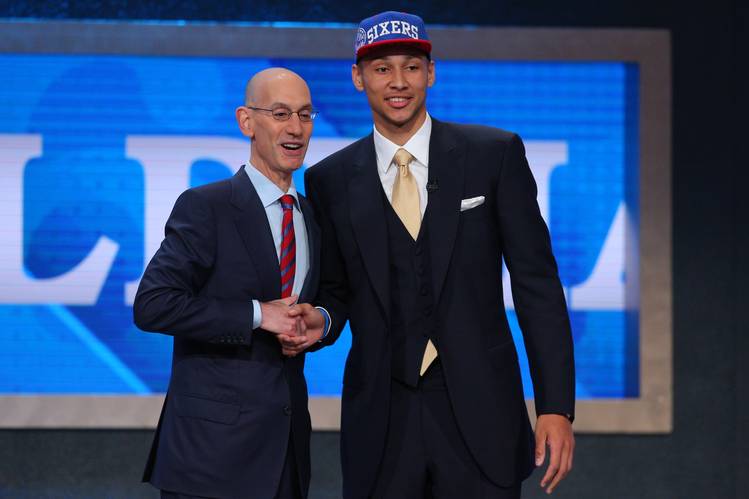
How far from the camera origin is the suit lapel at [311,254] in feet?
7.38

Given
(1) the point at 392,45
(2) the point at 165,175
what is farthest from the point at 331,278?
(2) the point at 165,175

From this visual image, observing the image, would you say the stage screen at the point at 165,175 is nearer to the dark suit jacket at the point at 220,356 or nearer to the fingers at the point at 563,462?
the dark suit jacket at the point at 220,356

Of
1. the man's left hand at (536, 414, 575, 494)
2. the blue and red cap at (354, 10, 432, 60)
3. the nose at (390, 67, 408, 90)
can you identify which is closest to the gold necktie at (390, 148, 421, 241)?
the nose at (390, 67, 408, 90)

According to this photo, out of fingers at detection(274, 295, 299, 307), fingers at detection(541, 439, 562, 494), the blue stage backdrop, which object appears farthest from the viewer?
the blue stage backdrop

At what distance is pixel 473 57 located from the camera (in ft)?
14.3

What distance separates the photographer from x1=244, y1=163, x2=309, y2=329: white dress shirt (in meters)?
2.26

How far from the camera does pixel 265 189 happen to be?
2.29m

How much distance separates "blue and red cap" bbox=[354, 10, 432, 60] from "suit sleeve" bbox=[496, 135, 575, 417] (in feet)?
1.19

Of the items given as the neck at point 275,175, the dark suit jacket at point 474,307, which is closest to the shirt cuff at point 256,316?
the dark suit jacket at point 474,307

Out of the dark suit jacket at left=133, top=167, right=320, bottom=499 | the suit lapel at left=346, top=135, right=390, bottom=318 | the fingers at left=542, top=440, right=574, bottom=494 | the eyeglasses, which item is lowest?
the fingers at left=542, top=440, right=574, bottom=494

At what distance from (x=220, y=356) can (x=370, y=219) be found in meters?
0.46

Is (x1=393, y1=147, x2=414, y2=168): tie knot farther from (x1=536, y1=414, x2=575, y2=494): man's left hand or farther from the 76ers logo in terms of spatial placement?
(x1=536, y1=414, x2=575, y2=494): man's left hand

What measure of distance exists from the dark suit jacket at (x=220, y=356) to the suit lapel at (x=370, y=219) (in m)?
0.20

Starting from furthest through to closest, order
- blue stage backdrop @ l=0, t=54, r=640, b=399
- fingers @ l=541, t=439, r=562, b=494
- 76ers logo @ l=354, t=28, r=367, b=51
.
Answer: blue stage backdrop @ l=0, t=54, r=640, b=399 < 76ers logo @ l=354, t=28, r=367, b=51 < fingers @ l=541, t=439, r=562, b=494
